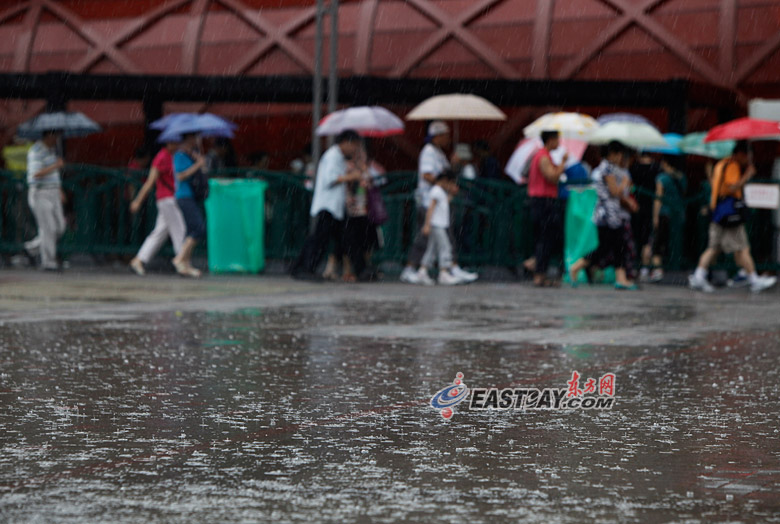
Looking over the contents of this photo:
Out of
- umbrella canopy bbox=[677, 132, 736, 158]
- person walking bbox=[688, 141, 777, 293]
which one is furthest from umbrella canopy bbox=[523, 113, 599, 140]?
person walking bbox=[688, 141, 777, 293]

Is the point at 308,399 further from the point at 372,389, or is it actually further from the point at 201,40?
the point at 201,40

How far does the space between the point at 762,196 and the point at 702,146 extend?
80.1 inches

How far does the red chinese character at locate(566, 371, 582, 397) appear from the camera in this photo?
7.30 meters

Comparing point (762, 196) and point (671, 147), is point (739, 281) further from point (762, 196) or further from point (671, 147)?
point (671, 147)

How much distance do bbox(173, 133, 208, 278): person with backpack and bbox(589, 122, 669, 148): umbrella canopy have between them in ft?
15.2

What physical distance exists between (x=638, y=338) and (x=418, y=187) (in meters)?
7.11

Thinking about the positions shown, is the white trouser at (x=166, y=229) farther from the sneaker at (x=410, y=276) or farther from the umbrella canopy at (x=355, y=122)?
the sneaker at (x=410, y=276)

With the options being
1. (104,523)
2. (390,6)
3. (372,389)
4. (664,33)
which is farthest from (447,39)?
(104,523)

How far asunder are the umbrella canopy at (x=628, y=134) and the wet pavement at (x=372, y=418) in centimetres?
539

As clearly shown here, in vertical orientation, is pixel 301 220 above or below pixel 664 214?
below

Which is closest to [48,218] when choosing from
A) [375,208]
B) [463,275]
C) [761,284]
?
[375,208]

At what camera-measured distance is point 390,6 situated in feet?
82.7

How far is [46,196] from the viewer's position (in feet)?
58.3

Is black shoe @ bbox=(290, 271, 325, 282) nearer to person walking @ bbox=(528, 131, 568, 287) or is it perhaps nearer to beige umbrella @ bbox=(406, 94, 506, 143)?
person walking @ bbox=(528, 131, 568, 287)
